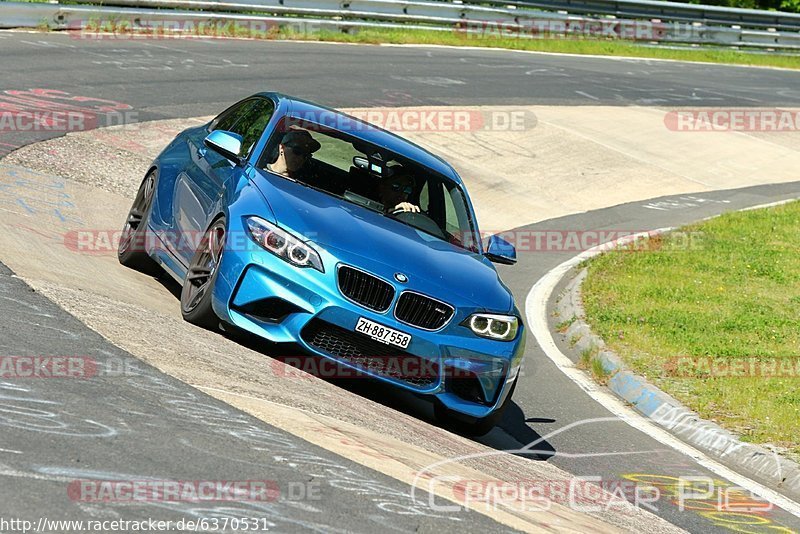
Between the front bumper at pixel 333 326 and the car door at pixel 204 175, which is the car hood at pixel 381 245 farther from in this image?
the car door at pixel 204 175

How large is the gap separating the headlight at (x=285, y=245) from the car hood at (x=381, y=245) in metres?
0.07

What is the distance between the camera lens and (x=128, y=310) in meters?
7.74

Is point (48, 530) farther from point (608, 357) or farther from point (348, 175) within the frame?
point (608, 357)

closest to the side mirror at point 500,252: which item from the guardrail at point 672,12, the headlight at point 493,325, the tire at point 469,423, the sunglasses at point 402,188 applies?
the sunglasses at point 402,188

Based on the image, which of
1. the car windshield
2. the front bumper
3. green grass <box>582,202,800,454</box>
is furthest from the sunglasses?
green grass <box>582,202,800,454</box>

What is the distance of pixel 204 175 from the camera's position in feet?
29.7

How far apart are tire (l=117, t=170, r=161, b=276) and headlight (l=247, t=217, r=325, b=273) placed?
2341mm

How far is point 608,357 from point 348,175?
319 centimetres

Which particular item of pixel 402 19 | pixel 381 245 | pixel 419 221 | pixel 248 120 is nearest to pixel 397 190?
pixel 419 221

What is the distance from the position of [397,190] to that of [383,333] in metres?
1.89

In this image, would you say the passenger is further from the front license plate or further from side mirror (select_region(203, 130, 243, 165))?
the front license plate

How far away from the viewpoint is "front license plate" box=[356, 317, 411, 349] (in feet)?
24.2

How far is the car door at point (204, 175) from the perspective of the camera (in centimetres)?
863

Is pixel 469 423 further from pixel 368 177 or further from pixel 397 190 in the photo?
pixel 368 177
